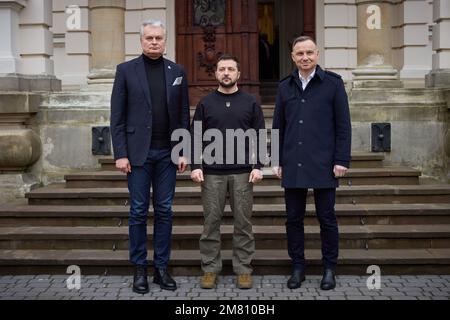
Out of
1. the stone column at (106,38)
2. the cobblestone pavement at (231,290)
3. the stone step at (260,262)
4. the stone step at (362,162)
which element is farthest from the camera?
the stone column at (106,38)

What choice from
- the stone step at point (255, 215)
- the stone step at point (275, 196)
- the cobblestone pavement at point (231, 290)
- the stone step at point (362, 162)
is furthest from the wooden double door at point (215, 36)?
the cobblestone pavement at point (231, 290)

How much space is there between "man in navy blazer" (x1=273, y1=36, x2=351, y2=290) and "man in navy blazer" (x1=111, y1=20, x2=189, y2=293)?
917 mm

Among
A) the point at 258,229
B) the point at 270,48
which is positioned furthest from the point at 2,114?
the point at 270,48

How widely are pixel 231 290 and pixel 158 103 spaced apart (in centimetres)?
169

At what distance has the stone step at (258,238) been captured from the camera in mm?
6105

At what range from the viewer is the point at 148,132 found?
16.7 feet

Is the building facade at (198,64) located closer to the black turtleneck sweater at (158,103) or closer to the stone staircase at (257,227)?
the stone staircase at (257,227)

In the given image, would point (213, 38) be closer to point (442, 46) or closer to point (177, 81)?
point (442, 46)

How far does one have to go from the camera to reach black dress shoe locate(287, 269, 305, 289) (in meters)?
5.24

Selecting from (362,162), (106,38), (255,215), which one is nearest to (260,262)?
(255,215)

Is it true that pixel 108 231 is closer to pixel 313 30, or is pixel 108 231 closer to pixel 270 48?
pixel 313 30

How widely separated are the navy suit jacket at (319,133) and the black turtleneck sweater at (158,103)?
108cm

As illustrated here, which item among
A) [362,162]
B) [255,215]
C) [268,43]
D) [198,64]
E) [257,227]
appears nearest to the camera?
[257,227]

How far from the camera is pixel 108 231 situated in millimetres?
6285
